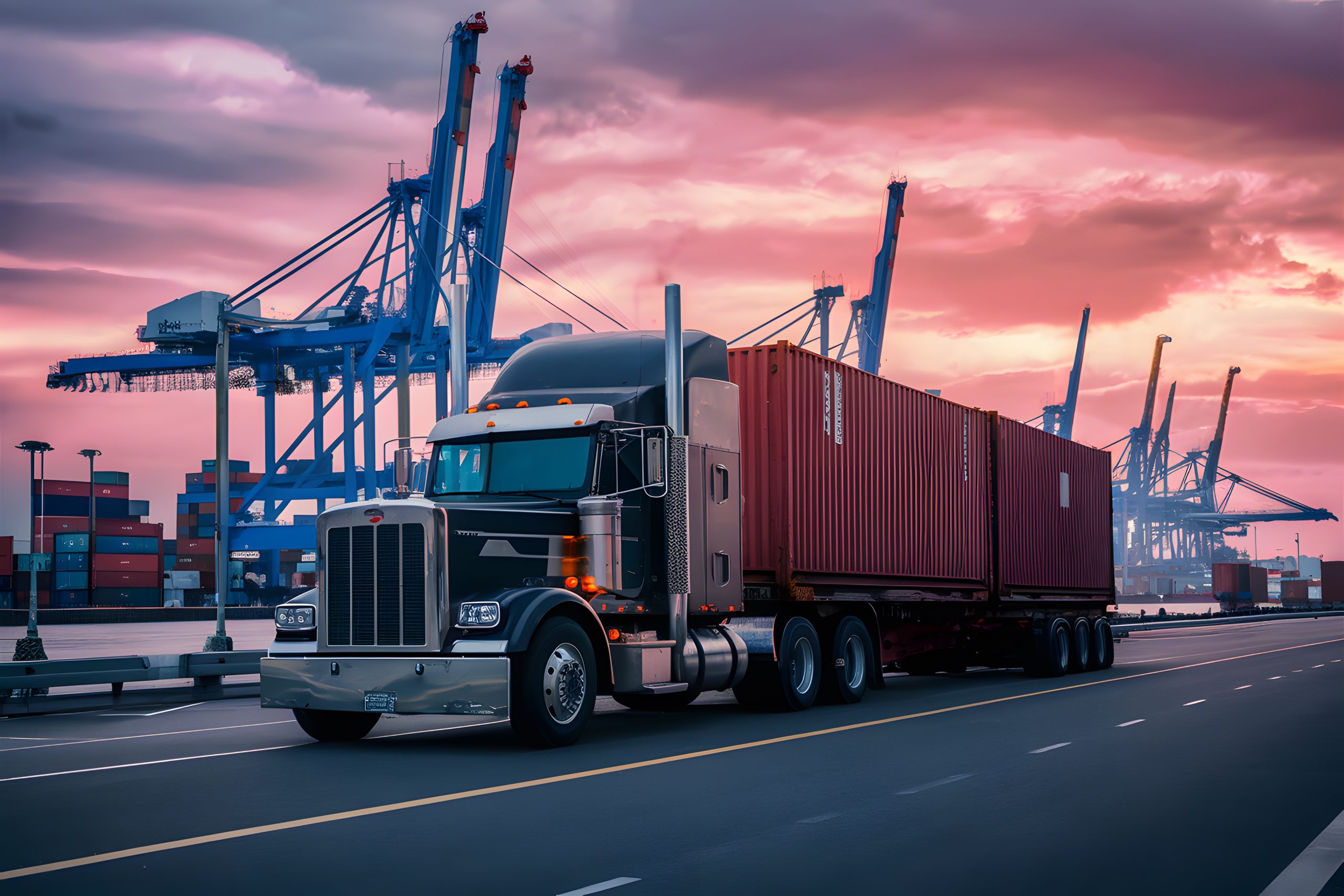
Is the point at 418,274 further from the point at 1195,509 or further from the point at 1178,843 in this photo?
the point at 1195,509

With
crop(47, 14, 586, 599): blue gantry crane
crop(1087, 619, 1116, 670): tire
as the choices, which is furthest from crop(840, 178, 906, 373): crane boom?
crop(1087, 619, 1116, 670): tire

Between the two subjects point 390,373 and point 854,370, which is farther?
point 390,373

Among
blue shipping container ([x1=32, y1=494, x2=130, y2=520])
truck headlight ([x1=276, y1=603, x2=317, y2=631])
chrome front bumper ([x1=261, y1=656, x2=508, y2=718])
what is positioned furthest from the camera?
blue shipping container ([x1=32, y1=494, x2=130, y2=520])

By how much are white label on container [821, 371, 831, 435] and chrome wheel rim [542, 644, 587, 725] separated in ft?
18.7

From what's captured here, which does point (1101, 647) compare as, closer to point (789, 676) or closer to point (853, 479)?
point (853, 479)

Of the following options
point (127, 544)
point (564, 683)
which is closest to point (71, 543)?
point (127, 544)

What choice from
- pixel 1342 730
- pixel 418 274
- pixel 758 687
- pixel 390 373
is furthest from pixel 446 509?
pixel 390 373

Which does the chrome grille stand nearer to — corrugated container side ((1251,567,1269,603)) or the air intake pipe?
the air intake pipe

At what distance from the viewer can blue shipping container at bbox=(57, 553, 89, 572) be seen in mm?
92562

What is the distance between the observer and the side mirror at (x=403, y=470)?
43.3 ft

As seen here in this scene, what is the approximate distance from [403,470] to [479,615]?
2316 mm

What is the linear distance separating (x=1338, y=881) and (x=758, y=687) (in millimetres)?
9239

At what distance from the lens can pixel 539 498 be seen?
12820 millimetres

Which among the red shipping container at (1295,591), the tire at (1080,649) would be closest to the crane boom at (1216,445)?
the red shipping container at (1295,591)
